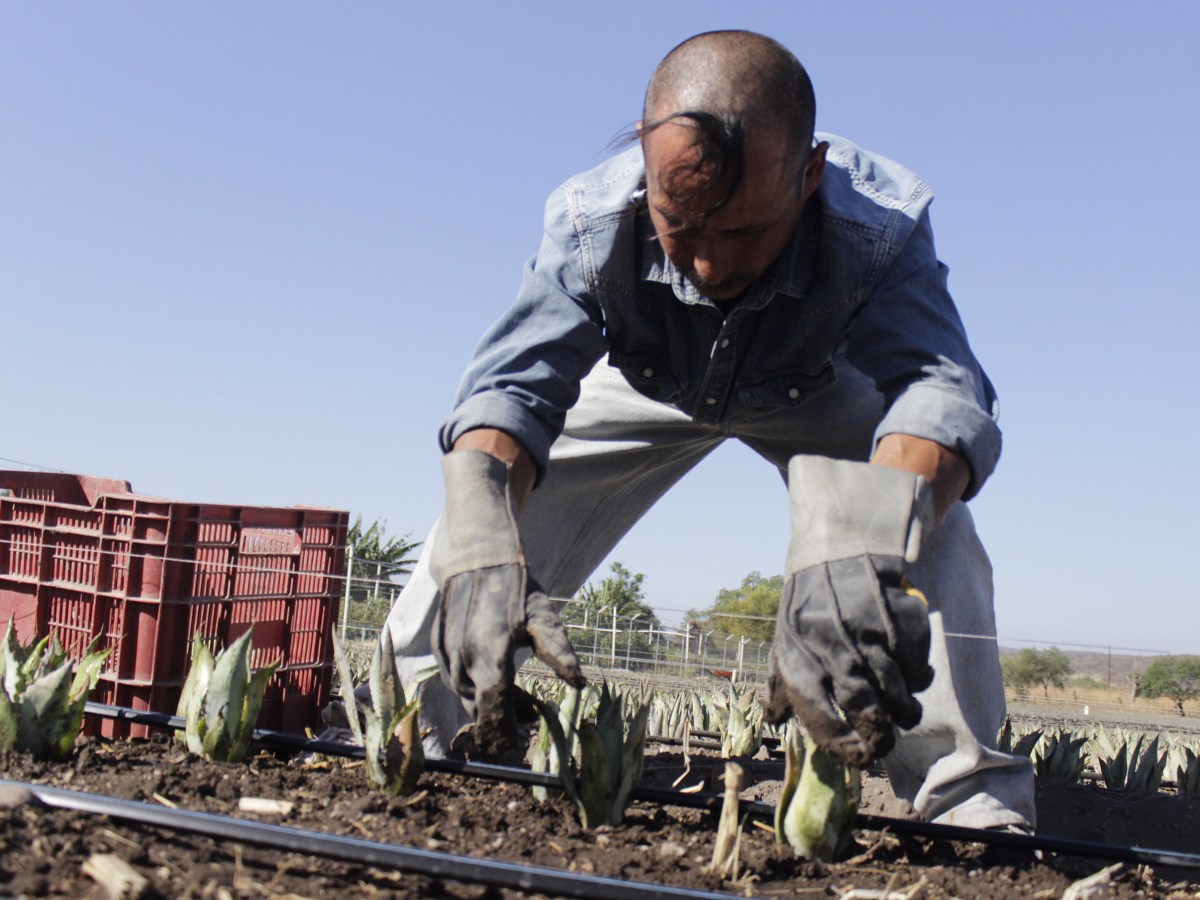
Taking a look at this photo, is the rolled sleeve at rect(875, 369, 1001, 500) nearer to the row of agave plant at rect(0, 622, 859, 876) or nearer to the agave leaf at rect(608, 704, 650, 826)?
the row of agave plant at rect(0, 622, 859, 876)

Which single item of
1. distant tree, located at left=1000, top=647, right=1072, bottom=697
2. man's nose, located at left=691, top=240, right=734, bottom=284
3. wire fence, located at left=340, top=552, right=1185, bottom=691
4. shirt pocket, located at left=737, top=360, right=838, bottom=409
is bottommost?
distant tree, located at left=1000, top=647, right=1072, bottom=697

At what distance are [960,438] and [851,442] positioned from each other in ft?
3.43

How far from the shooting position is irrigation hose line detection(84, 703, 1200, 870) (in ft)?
6.37

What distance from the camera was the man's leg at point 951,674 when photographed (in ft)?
8.55

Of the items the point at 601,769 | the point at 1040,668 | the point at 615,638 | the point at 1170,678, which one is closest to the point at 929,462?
the point at 601,769

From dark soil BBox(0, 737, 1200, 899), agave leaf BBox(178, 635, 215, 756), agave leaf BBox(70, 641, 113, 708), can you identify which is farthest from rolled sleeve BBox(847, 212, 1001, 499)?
agave leaf BBox(70, 641, 113, 708)

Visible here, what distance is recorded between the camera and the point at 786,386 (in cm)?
288

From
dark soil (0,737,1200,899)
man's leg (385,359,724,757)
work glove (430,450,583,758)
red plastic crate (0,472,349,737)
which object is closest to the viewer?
dark soil (0,737,1200,899)

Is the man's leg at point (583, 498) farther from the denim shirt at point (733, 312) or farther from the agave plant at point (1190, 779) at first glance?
the agave plant at point (1190, 779)

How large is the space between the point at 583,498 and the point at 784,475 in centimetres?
64

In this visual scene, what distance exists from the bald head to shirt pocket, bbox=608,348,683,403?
28.0 inches

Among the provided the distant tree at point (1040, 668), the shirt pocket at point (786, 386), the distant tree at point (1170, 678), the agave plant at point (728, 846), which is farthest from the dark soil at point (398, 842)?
the distant tree at point (1040, 668)

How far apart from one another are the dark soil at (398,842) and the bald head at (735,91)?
4.26 feet

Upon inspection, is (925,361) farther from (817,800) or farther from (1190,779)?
(1190,779)
